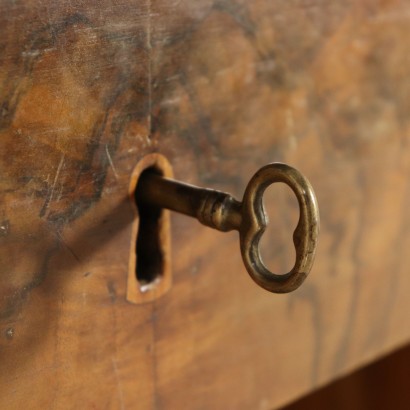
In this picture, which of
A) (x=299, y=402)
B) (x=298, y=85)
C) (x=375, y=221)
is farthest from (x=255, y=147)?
(x=299, y=402)

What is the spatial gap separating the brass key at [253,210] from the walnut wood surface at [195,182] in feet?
0.08

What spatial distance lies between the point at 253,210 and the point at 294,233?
0.08ft

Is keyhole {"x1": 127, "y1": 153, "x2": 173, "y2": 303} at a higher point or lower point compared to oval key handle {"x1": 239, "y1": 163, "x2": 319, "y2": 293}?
lower

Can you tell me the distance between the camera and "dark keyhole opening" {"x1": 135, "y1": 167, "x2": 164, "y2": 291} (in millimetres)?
470

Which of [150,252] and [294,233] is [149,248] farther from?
[294,233]

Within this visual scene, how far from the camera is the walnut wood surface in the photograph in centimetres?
39

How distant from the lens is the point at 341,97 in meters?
0.56

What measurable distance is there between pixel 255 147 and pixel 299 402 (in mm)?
549

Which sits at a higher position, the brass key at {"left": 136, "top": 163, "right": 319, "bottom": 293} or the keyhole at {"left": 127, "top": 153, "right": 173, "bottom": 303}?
the brass key at {"left": 136, "top": 163, "right": 319, "bottom": 293}

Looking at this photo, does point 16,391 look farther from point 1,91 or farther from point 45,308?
point 1,91

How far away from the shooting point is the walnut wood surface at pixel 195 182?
0.39 meters

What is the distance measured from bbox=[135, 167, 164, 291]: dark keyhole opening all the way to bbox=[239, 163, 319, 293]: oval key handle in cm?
8

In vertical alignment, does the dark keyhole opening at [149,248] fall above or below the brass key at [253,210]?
below

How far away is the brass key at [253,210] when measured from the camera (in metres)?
0.38
